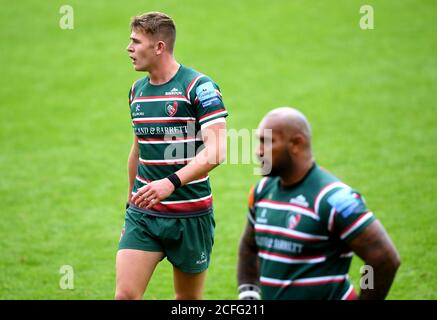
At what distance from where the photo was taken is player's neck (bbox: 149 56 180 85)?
5840 mm

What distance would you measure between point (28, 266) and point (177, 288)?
122 inches

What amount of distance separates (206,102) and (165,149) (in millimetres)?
495

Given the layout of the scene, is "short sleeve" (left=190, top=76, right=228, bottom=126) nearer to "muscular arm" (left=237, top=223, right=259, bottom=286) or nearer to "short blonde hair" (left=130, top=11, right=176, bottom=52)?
"short blonde hair" (left=130, top=11, right=176, bottom=52)

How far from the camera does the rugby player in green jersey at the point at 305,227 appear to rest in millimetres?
4133

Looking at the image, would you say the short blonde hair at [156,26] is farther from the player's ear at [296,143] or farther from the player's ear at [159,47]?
the player's ear at [296,143]

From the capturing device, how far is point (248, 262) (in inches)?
185

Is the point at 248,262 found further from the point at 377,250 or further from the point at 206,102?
the point at 206,102

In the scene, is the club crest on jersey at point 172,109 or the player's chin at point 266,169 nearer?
the player's chin at point 266,169

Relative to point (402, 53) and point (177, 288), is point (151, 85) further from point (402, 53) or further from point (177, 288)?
point (402, 53)

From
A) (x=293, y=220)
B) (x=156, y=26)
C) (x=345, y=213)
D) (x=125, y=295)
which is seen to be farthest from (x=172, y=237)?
(x=345, y=213)

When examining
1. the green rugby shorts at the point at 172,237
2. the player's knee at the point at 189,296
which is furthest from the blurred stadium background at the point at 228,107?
the green rugby shorts at the point at 172,237

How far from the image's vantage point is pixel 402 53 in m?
17.5

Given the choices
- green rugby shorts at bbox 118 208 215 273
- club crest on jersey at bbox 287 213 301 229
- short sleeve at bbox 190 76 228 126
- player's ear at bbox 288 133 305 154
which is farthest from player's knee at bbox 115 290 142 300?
player's ear at bbox 288 133 305 154
